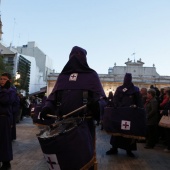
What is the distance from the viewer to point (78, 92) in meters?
4.49

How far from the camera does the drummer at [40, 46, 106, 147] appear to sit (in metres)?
4.34

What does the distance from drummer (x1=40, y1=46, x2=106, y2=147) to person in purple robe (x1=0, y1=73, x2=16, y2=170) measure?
1.68 meters

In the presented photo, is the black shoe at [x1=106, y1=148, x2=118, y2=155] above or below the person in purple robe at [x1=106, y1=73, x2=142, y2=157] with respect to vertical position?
below

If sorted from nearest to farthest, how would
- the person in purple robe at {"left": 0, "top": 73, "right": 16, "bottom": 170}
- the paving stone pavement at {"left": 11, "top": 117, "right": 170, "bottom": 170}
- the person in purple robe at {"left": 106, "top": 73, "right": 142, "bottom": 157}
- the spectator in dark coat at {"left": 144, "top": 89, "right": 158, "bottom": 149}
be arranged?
the person in purple robe at {"left": 0, "top": 73, "right": 16, "bottom": 170} < the paving stone pavement at {"left": 11, "top": 117, "right": 170, "bottom": 170} < the person in purple robe at {"left": 106, "top": 73, "right": 142, "bottom": 157} < the spectator in dark coat at {"left": 144, "top": 89, "right": 158, "bottom": 149}

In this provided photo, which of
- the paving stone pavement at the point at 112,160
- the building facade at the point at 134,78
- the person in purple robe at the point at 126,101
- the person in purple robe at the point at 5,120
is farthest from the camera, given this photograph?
the building facade at the point at 134,78

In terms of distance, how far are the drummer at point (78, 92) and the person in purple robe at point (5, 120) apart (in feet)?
5.52

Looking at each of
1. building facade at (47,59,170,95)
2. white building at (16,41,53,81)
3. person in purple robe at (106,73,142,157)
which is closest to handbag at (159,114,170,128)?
person in purple robe at (106,73,142,157)

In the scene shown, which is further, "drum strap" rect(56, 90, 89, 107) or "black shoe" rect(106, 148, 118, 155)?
"black shoe" rect(106, 148, 118, 155)

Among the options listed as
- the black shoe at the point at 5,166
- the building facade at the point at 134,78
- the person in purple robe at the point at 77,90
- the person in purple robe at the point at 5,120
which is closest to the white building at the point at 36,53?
the building facade at the point at 134,78

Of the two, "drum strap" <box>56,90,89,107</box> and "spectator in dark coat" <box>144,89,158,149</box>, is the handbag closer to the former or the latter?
"spectator in dark coat" <box>144,89,158,149</box>

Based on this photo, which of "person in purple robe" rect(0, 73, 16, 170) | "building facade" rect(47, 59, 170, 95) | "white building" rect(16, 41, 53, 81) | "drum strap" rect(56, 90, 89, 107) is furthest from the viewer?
"white building" rect(16, 41, 53, 81)

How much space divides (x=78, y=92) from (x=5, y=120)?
7.28 ft

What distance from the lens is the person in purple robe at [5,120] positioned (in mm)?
6047

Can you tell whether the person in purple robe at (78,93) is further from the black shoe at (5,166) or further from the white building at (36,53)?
the white building at (36,53)
